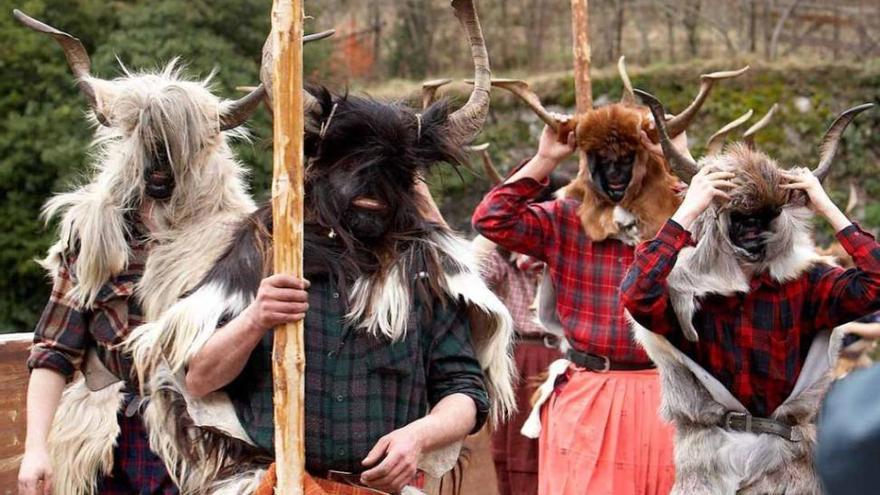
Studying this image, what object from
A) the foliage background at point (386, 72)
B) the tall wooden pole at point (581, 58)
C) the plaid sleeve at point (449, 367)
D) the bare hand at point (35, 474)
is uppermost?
the foliage background at point (386, 72)

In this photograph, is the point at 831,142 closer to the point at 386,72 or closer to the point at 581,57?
the point at 581,57

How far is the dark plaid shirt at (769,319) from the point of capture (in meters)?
4.93

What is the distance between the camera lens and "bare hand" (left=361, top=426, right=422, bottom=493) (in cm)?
368

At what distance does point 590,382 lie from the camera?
570 cm

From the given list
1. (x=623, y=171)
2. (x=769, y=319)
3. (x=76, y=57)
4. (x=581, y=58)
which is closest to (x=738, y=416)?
(x=769, y=319)

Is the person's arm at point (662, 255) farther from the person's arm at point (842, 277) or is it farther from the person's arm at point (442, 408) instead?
the person's arm at point (442, 408)

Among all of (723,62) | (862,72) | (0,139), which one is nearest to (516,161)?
(723,62)

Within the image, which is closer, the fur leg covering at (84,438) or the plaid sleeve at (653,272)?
the plaid sleeve at (653,272)

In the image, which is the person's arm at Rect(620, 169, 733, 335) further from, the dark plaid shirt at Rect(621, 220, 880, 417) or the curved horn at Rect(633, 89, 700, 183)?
the curved horn at Rect(633, 89, 700, 183)

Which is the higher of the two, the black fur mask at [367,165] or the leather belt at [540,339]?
the black fur mask at [367,165]

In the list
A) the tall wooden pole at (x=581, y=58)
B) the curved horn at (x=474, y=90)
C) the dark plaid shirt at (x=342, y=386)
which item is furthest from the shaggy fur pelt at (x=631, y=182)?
the dark plaid shirt at (x=342, y=386)

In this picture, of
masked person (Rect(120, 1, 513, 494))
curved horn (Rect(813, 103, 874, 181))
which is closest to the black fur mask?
masked person (Rect(120, 1, 513, 494))

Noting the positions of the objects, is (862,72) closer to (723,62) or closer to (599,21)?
(723,62)

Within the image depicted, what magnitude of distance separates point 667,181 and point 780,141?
10.7 meters
